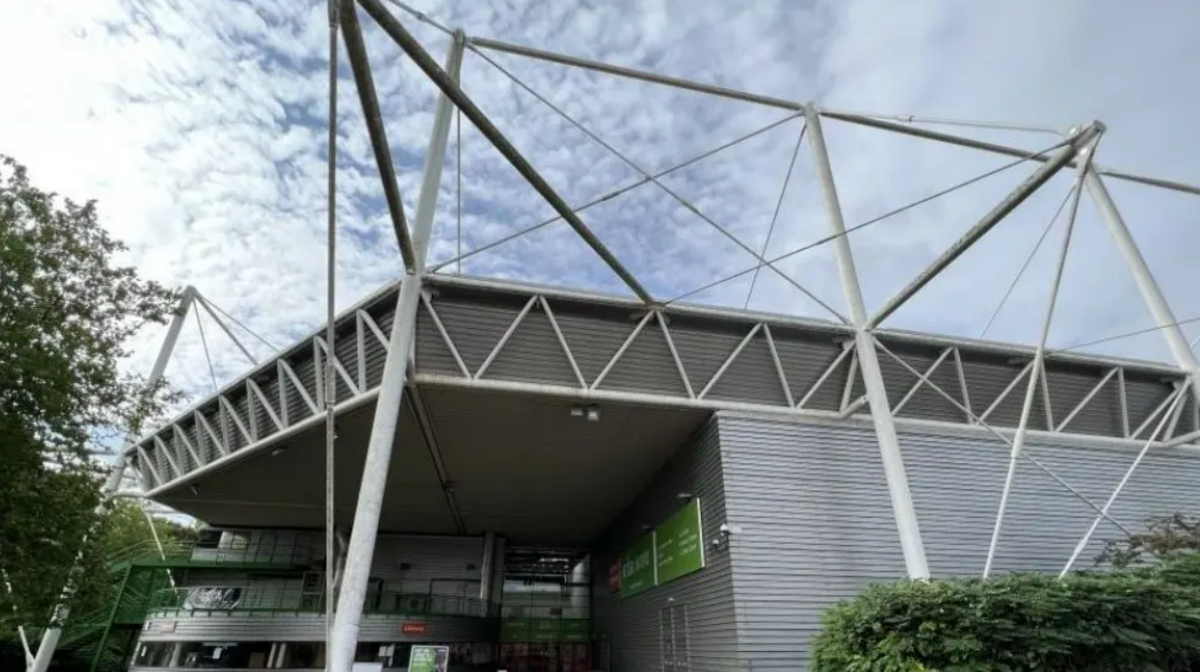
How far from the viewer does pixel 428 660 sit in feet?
32.5

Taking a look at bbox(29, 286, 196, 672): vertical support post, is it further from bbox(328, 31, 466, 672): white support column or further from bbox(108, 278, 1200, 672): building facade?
bbox(328, 31, 466, 672): white support column

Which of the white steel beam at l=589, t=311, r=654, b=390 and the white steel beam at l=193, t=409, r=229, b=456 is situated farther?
the white steel beam at l=193, t=409, r=229, b=456

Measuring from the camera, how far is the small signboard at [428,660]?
9.84 meters

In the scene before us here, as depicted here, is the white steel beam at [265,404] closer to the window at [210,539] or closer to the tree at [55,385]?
the tree at [55,385]

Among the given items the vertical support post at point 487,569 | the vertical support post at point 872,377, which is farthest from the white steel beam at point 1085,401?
the vertical support post at point 487,569

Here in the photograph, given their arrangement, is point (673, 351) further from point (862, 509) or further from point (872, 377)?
point (862, 509)

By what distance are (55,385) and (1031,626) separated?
15.9m

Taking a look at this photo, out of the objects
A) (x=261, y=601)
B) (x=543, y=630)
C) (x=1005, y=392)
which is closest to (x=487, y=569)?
(x=543, y=630)

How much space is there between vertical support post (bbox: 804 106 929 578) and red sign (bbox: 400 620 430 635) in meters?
14.5

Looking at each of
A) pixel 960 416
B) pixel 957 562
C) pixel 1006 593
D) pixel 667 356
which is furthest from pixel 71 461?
pixel 960 416

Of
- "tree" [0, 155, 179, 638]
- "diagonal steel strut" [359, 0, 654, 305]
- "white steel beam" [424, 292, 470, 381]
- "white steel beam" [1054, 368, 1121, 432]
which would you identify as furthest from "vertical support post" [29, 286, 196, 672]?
"white steel beam" [1054, 368, 1121, 432]

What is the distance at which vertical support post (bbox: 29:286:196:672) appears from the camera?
12.2 m

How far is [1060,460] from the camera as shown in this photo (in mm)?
14219

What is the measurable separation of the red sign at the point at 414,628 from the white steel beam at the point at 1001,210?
652 inches
